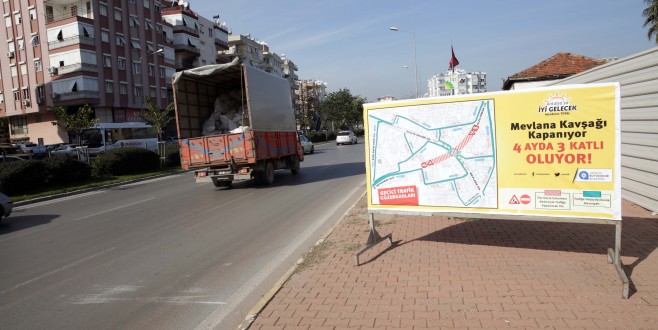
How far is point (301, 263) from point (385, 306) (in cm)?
169

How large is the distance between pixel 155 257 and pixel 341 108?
245ft

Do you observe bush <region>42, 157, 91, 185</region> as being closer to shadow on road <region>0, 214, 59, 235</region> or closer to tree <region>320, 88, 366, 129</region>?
shadow on road <region>0, 214, 59, 235</region>

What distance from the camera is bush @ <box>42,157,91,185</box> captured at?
16953mm

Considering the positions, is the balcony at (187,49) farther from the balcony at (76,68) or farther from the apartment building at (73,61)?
the balcony at (76,68)

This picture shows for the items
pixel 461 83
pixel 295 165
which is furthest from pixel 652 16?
pixel 295 165

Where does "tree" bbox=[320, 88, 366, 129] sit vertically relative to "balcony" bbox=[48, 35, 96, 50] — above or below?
below

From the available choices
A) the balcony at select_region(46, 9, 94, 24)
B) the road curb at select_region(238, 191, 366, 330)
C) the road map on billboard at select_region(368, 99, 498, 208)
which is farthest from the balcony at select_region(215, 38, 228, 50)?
the road curb at select_region(238, 191, 366, 330)

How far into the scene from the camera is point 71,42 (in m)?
44.7

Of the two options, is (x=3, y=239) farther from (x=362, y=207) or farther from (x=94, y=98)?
(x=94, y=98)

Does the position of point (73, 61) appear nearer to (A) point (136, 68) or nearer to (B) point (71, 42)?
(B) point (71, 42)

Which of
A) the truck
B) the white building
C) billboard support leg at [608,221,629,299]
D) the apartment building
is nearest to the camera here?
billboard support leg at [608,221,629,299]

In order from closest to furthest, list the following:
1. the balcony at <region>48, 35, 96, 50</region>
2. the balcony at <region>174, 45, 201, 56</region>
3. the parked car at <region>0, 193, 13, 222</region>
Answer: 1. the parked car at <region>0, 193, 13, 222</region>
2. the balcony at <region>48, 35, 96, 50</region>
3. the balcony at <region>174, 45, 201, 56</region>

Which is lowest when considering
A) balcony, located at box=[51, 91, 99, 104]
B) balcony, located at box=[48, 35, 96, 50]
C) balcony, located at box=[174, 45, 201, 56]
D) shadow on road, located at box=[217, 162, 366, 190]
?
shadow on road, located at box=[217, 162, 366, 190]

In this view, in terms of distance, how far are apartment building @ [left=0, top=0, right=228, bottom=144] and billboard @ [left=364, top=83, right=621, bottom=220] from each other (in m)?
46.4
